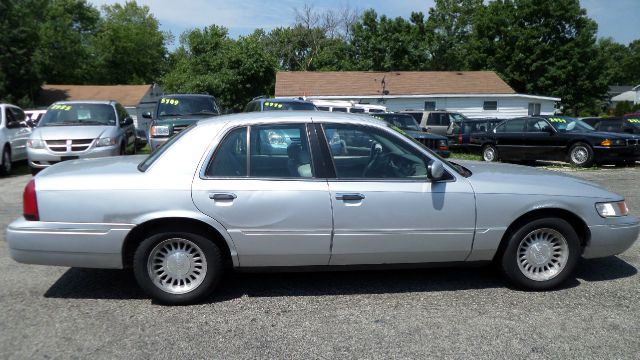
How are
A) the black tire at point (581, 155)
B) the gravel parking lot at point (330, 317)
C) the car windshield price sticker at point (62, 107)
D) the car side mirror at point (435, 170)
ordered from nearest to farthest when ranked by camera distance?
1. the gravel parking lot at point (330, 317)
2. the car side mirror at point (435, 170)
3. the car windshield price sticker at point (62, 107)
4. the black tire at point (581, 155)

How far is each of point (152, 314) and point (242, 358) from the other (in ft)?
3.60

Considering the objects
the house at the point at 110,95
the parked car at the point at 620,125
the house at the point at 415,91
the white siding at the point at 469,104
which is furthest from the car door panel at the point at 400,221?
the house at the point at 110,95

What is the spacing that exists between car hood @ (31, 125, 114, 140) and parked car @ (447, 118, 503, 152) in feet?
40.5

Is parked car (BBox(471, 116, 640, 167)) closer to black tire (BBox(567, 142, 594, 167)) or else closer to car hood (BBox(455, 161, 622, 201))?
black tire (BBox(567, 142, 594, 167))

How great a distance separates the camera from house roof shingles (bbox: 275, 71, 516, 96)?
35281mm

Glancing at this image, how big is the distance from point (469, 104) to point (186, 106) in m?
27.0

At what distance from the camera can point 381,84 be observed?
1416 inches

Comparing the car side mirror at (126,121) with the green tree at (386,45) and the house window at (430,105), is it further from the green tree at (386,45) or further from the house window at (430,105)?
the green tree at (386,45)

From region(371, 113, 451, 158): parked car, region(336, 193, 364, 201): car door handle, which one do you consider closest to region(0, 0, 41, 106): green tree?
region(371, 113, 451, 158): parked car

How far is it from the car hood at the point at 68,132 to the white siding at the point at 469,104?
2474cm

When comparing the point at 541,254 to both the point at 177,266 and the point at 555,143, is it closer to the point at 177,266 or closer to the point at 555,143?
the point at 177,266

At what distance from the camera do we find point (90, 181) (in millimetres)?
4277

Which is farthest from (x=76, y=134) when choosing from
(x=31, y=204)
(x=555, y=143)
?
(x=555, y=143)

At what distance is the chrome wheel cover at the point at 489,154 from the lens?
16.7m
